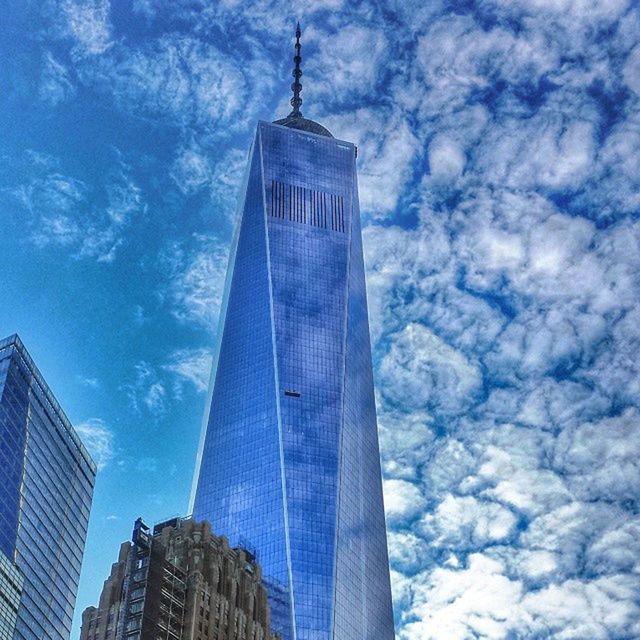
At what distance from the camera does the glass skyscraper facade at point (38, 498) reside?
15700cm

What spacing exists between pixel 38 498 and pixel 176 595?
164 ft

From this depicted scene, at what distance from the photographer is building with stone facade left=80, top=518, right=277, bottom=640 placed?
398ft

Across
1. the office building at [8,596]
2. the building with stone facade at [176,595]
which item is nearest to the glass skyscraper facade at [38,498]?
the office building at [8,596]

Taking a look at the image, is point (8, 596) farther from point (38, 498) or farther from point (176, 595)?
point (176, 595)

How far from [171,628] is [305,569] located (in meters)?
78.4

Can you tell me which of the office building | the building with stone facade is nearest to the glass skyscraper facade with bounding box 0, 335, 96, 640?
the office building

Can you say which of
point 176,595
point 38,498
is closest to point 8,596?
point 38,498

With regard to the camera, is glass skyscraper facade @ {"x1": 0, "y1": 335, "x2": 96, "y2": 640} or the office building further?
glass skyscraper facade @ {"x1": 0, "y1": 335, "x2": 96, "y2": 640}

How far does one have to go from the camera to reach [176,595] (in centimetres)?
12519

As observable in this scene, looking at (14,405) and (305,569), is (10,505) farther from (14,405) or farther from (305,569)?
(305,569)

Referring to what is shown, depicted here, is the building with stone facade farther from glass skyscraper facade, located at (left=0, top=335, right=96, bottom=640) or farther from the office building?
glass skyscraper facade, located at (left=0, top=335, right=96, bottom=640)

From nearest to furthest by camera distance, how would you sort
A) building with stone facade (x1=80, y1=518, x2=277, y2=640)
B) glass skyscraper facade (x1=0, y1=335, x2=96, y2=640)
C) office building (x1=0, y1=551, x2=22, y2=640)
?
building with stone facade (x1=80, y1=518, x2=277, y2=640) → office building (x1=0, y1=551, x2=22, y2=640) → glass skyscraper facade (x1=0, y1=335, x2=96, y2=640)

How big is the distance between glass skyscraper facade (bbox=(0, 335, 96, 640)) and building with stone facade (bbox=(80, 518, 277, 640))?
3067 centimetres

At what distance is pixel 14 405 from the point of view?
164 metres
